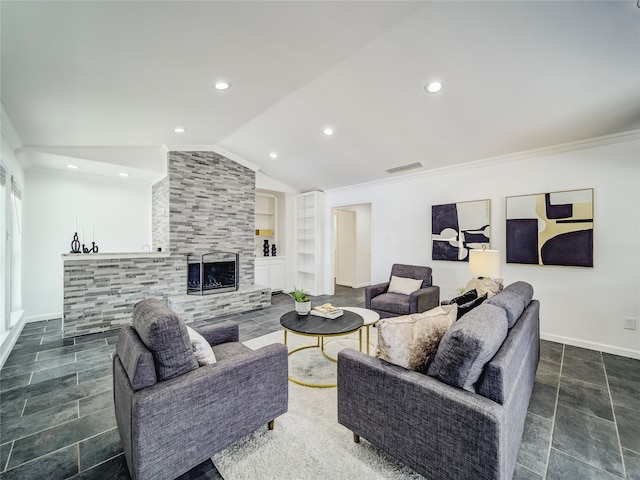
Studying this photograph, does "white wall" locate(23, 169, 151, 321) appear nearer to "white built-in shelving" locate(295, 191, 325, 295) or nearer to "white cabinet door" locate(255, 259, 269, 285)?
"white cabinet door" locate(255, 259, 269, 285)

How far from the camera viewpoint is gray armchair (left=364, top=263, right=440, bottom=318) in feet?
12.0

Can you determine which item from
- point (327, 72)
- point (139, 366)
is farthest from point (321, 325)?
point (327, 72)

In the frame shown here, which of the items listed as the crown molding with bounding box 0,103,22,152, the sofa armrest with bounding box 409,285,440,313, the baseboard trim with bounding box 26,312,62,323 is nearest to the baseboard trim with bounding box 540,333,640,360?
the sofa armrest with bounding box 409,285,440,313

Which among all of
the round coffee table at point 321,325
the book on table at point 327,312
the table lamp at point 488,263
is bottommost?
the round coffee table at point 321,325

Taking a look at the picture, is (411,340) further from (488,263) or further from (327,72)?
(327,72)

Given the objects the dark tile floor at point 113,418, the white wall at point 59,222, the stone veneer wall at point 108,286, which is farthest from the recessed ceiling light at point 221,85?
the white wall at point 59,222

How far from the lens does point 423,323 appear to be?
1.59 m

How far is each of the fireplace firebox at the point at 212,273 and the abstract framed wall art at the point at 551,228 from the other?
4485 mm

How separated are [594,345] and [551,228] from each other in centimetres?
143

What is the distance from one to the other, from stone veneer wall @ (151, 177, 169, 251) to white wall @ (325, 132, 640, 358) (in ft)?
14.9

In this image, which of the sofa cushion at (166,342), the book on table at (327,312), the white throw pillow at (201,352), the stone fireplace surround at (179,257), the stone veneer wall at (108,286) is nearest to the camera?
the sofa cushion at (166,342)

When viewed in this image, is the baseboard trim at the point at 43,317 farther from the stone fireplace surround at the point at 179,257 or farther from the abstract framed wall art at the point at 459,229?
the abstract framed wall art at the point at 459,229

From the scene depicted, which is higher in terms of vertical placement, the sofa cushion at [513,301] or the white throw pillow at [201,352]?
the sofa cushion at [513,301]

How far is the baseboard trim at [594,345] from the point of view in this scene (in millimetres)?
2988
